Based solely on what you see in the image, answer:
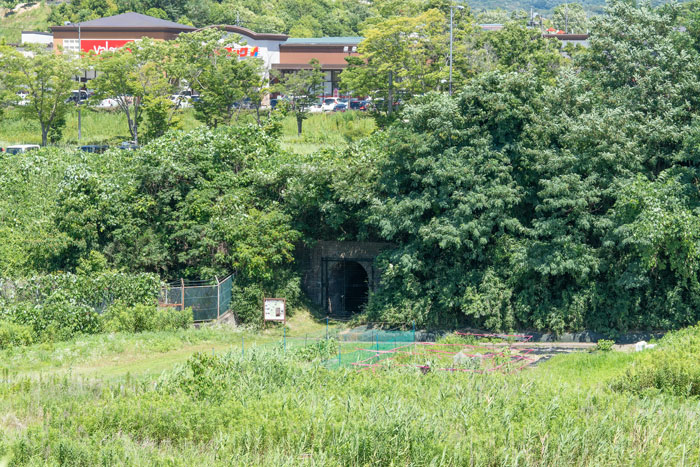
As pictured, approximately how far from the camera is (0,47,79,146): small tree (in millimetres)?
51781

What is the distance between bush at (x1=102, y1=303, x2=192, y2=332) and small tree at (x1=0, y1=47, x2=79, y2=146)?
26.1 metres

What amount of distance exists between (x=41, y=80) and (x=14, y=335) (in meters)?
30.3

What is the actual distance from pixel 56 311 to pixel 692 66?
78.6 feet

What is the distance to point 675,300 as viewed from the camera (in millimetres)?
28203

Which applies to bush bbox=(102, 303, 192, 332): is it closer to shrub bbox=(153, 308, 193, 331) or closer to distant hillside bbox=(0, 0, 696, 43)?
shrub bbox=(153, 308, 193, 331)

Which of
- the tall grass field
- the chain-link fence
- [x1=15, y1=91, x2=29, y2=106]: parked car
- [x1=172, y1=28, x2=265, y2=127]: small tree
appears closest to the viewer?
the tall grass field

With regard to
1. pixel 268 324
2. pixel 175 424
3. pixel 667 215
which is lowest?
pixel 268 324

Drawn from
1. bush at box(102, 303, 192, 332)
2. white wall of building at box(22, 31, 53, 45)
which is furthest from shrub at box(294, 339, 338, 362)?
white wall of building at box(22, 31, 53, 45)

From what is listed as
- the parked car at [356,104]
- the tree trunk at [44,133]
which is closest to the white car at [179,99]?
the tree trunk at [44,133]

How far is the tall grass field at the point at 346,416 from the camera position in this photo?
14.6 metres

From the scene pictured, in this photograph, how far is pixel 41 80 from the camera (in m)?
52.8

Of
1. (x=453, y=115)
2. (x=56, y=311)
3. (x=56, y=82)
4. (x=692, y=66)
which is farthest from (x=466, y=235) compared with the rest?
(x=56, y=82)

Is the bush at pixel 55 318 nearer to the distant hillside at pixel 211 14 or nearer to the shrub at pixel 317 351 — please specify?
the shrub at pixel 317 351

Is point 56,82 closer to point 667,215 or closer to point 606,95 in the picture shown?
point 606,95
